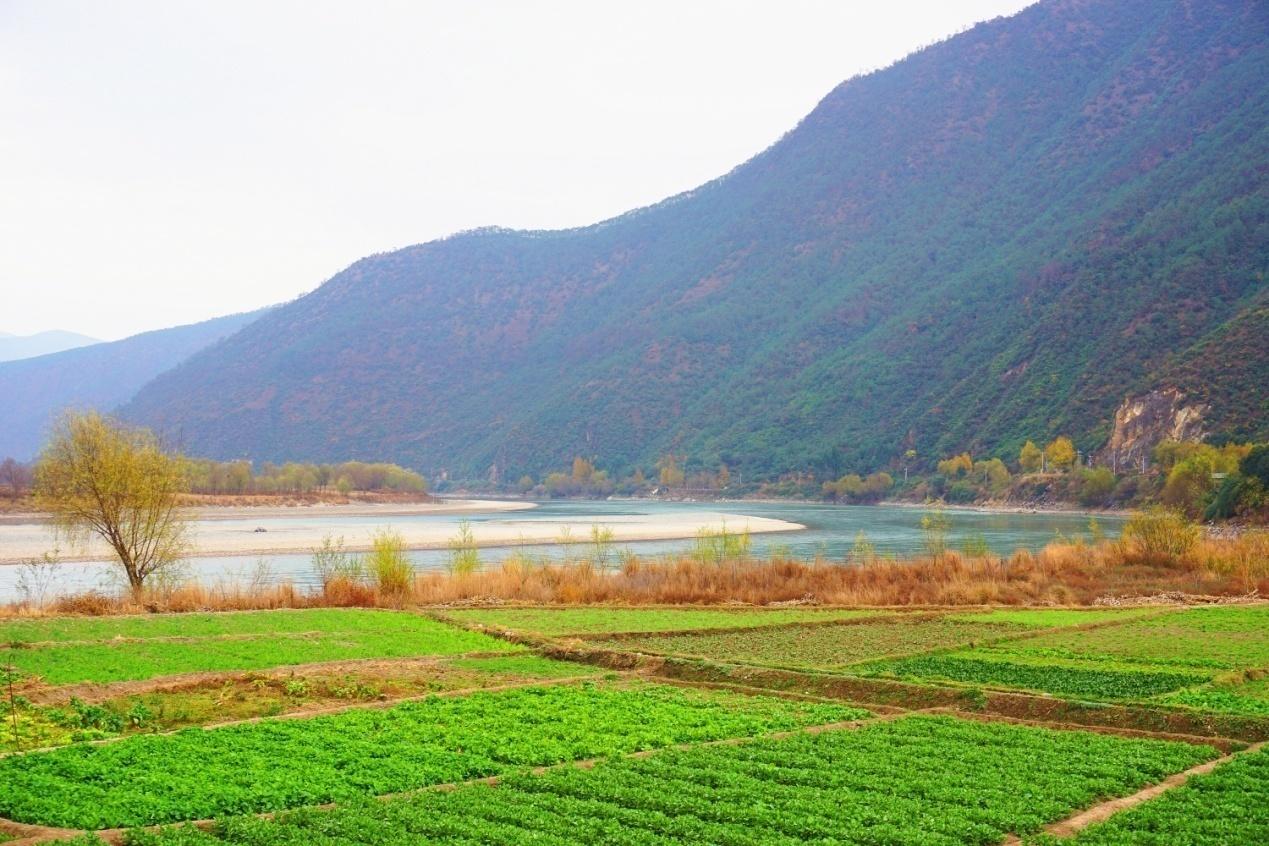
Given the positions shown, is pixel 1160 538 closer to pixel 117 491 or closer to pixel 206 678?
pixel 117 491

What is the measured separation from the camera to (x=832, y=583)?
39.4m

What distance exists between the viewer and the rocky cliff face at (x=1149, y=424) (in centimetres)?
9456

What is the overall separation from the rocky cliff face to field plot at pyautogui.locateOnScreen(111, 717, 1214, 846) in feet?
289

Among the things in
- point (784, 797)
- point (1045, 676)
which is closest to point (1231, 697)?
point (1045, 676)

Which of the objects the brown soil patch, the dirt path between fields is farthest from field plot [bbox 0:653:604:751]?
the dirt path between fields

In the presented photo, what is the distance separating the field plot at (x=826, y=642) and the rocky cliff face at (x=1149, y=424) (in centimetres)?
7254

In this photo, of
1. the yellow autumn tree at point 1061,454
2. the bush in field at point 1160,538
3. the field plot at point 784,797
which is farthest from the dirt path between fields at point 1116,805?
the yellow autumn tree at point 1061,454

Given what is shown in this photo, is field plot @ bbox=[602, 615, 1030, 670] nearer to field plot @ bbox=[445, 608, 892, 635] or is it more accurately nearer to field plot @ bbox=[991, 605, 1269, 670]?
field plot @ bbox=[445, 608, 892, 635]

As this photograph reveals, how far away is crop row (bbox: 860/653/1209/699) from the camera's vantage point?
19.5m

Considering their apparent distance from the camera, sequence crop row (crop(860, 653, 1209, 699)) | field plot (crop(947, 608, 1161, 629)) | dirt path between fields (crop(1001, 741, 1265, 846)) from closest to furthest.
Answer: dirt path between fields (crop(1001, 741, 1265, 846)), crop row (crop(860, 653, 1209, 699)), field plot (crop(947, 608, 1161, 629))

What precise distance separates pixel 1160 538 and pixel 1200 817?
122 ft

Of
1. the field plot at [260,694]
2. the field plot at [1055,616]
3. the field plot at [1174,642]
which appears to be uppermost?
the field plot at [260,694]

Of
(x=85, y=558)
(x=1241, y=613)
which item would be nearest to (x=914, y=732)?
(x=1241, y=613)

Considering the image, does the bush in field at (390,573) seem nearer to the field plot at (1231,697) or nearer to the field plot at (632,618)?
the field plot at (632,618)
